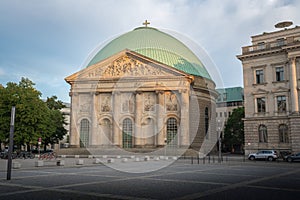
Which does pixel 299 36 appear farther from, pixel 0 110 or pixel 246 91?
pixel 0 110

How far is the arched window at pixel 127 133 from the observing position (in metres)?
64.2

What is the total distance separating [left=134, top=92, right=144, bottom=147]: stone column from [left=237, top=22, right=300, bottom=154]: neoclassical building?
2166 centimetres

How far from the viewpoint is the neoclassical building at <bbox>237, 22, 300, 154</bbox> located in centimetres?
4497

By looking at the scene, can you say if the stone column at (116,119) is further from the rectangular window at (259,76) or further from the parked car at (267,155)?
the parked car at (267,155)

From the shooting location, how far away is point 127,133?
211ft

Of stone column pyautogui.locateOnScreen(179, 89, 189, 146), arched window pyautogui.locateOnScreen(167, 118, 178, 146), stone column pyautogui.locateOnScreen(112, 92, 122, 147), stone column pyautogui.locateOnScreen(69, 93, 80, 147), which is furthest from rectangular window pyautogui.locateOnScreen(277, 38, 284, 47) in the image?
stone column pyautogui.locateOnScreen(69, 93, 80, 147)

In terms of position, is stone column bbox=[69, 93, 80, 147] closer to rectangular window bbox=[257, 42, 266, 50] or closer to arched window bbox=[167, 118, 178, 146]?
arched window bbox=[167, 118, 178, 146]

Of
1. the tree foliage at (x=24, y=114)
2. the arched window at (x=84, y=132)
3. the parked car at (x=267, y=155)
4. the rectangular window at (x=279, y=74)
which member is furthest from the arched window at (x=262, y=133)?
the tree foliage at (x=24, y=114)

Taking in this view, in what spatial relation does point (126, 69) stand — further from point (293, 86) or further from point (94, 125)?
point (293, 86)

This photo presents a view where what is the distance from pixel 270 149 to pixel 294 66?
1208 cm

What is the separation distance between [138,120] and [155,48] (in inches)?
821

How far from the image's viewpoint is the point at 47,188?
14703mm

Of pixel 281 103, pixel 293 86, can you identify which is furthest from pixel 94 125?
pixel 293 86

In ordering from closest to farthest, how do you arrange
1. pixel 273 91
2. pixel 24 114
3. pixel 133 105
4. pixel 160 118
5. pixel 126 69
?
pixel 273 91 < pixel 24 114 < pixel 160 118 < pixel 133 105 < pixel 126 69
